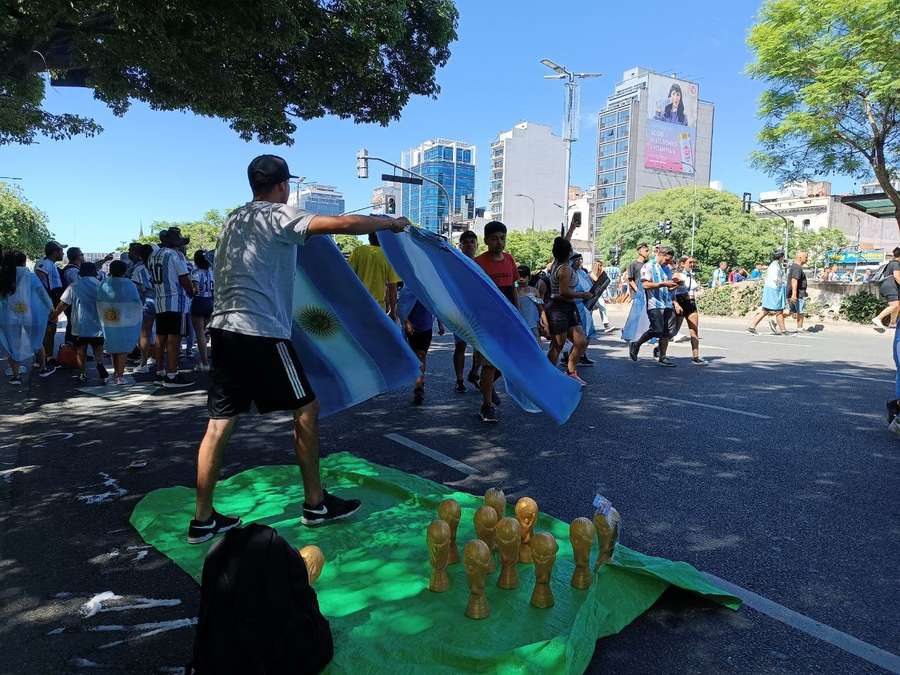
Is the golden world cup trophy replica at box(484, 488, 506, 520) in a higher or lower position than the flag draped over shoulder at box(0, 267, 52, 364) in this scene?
lower

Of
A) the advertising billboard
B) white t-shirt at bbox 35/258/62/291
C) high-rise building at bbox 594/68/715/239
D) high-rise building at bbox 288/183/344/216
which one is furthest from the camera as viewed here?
high-rise building at bbox 288/183/344/216

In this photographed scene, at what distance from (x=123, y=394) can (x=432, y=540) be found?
19.8 feet

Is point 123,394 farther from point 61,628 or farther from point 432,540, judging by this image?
point 432,540

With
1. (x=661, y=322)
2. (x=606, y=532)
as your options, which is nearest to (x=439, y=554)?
(x=606, y=532)

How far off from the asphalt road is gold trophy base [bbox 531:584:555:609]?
0.26 meters

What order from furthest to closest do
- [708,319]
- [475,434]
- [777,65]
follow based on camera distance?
Result: [708,319]
[777,65]
[475,434]

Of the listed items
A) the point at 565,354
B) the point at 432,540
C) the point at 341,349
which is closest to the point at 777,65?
the point at 565,354

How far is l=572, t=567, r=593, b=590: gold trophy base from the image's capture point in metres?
2.66

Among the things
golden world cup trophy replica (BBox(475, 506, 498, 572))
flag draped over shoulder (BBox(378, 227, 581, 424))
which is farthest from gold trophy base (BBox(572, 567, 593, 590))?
flag draped over shoulder (BBox(378, 227, 581, 424))

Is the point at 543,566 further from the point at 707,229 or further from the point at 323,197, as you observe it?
the point at 323,197

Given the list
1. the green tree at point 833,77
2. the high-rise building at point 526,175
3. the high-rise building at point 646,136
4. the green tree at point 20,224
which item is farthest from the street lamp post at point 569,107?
the high-rise building at point 526,175

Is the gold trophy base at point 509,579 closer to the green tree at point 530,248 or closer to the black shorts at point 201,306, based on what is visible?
the black shorts at point 201,306

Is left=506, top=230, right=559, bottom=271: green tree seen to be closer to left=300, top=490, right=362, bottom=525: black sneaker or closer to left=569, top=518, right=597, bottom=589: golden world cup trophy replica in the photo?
left=300, top=490, right=362, bottom=525: black sneaker

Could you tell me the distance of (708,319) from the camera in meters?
22.4
